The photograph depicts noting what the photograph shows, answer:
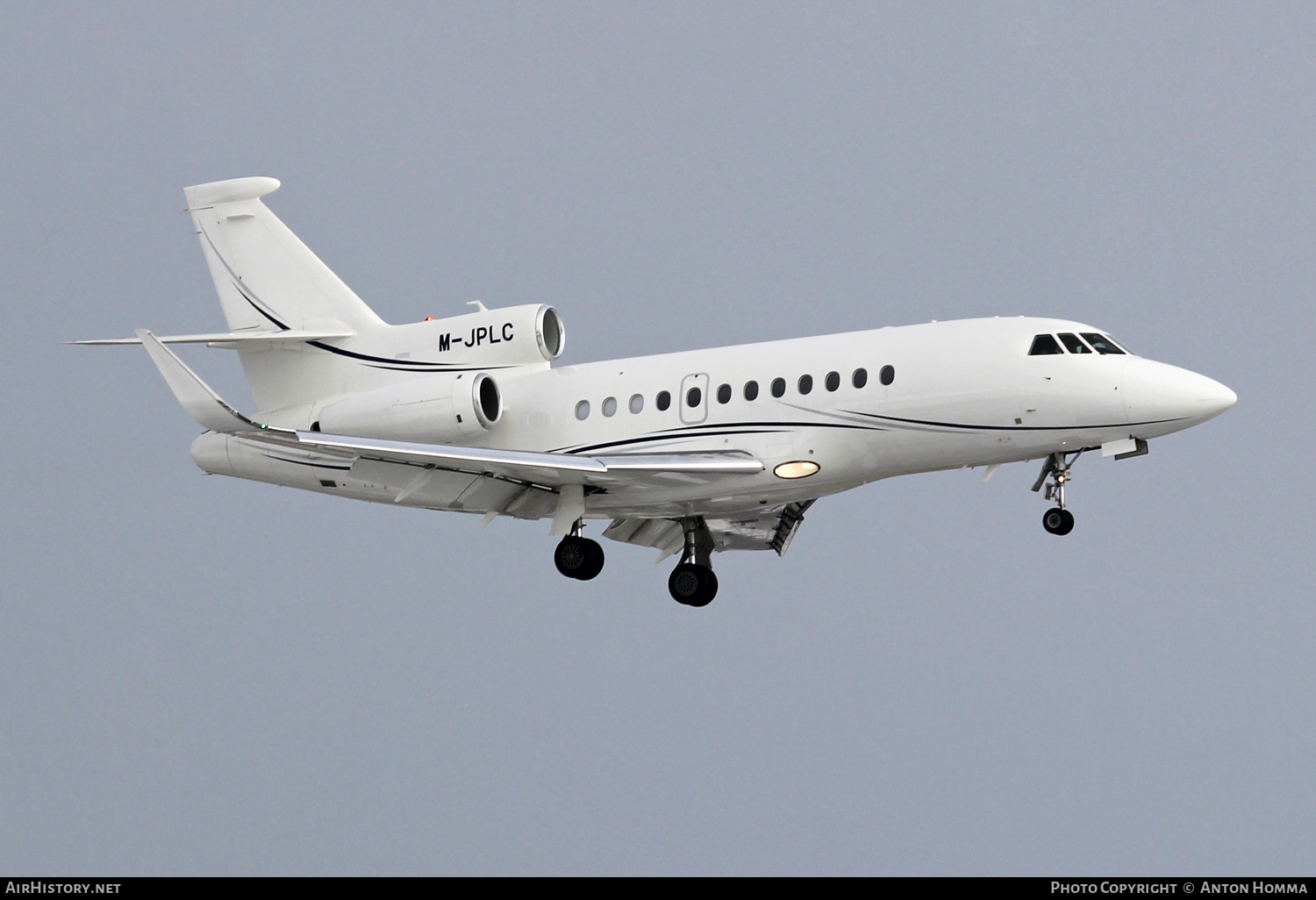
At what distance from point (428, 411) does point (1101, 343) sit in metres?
10.1

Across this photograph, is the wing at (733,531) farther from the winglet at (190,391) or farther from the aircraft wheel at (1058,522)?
the winglet at (190,391)

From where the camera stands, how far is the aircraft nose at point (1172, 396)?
2462cm

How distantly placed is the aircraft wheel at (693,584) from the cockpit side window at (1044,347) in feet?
23.4

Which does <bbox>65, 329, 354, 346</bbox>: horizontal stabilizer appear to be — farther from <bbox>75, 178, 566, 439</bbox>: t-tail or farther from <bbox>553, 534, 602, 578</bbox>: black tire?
<bbox>553, 534, 602, 578</bbox>: black tire

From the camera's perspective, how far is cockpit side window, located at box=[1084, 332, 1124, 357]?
25406mm

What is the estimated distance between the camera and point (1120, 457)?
25234 mm

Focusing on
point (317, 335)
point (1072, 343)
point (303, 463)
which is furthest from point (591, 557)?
point (1072, 343)

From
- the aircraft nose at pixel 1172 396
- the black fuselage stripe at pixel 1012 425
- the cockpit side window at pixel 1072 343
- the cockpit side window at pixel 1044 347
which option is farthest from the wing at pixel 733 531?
the aircraft nose at pixel 1172 396

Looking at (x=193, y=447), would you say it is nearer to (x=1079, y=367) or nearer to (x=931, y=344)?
(x=931, y=344)

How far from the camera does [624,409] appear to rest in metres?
27.5

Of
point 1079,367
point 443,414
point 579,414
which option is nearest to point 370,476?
point 443,414

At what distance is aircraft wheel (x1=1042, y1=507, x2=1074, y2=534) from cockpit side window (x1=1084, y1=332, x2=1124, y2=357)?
2.33m

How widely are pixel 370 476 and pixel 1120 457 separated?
36.0 feet

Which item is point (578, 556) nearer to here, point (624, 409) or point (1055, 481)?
point (624, 409)
